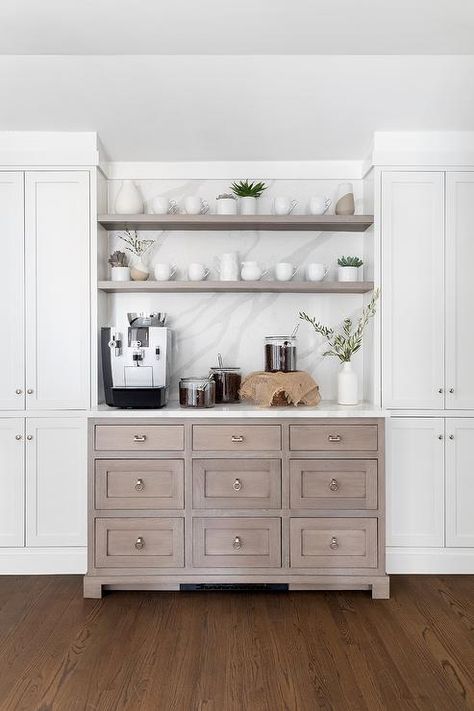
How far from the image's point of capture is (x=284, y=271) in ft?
11.0

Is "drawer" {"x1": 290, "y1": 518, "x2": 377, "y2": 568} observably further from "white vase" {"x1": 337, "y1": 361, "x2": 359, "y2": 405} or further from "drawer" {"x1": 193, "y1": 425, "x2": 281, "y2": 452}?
"white vase" {"x1": 337, "y1": 361, "x2": 359, "y2": 405}

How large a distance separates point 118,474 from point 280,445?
0.81 metres

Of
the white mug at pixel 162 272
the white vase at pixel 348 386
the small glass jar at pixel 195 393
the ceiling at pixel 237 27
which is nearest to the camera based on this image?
the ceiling at pixel 237 27

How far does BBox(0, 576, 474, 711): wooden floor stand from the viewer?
2139 mm

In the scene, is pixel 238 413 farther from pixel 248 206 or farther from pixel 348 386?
pixel 248 206

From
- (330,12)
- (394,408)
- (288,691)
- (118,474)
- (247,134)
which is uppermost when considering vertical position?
(330,12)

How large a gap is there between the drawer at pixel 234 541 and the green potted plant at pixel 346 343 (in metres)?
0.78

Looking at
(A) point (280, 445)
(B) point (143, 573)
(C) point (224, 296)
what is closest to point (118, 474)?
(B) point (143, 573)

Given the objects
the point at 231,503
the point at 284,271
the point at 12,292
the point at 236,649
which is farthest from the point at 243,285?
the point at 236,649

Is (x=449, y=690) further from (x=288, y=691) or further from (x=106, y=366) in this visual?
(x=106, y=366)

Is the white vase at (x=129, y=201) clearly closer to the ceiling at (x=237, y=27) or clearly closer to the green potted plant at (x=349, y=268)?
the ceiling at (x=237, y=27)

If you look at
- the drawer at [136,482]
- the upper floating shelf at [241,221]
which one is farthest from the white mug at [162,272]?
the drawer at [136,482]

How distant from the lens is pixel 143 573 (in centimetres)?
300

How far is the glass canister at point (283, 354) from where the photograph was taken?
336 centimetres
